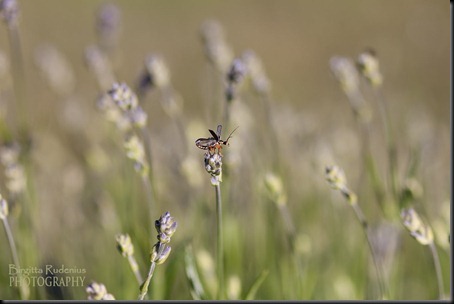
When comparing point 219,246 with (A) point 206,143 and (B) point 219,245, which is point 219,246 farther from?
(A) point 206,143

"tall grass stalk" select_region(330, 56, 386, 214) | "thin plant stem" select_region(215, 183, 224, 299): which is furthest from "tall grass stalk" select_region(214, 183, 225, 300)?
"tall grass stalk" select_region(330, 56, 386, 214)

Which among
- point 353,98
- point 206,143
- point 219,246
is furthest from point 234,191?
point 206,143

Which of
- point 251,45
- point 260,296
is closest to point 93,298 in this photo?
point 260,296

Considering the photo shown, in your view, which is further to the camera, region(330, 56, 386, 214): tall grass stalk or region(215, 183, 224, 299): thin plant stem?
region(330, 56, 386, 214): tall grass stalk

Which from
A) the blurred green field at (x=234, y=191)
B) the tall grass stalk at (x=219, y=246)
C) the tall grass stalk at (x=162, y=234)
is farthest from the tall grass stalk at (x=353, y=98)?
the tall grass stalk at (x=162, y=234)

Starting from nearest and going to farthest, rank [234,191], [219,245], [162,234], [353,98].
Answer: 1. [162,234]
2. [219,245]
3. [353,98]
4. [234,191]

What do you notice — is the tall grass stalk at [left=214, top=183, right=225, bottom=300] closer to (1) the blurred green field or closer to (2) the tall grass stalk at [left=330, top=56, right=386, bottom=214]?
(1) the blurred green field

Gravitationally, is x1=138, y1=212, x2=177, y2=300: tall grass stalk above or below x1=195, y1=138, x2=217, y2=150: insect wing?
below

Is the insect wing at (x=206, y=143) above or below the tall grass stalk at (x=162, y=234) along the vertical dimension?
above

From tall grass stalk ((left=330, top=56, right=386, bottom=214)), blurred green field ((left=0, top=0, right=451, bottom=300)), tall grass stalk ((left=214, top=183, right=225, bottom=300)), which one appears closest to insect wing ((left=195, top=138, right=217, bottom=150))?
tall grass stalk ((left=214, top=183, right=225, bottom=300))

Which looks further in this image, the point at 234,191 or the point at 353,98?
the point at 234,191

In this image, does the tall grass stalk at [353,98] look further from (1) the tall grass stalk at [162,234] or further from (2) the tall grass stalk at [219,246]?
(1) the tall grass stalk at [162,234]

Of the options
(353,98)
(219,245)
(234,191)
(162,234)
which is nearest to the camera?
(162,234)
